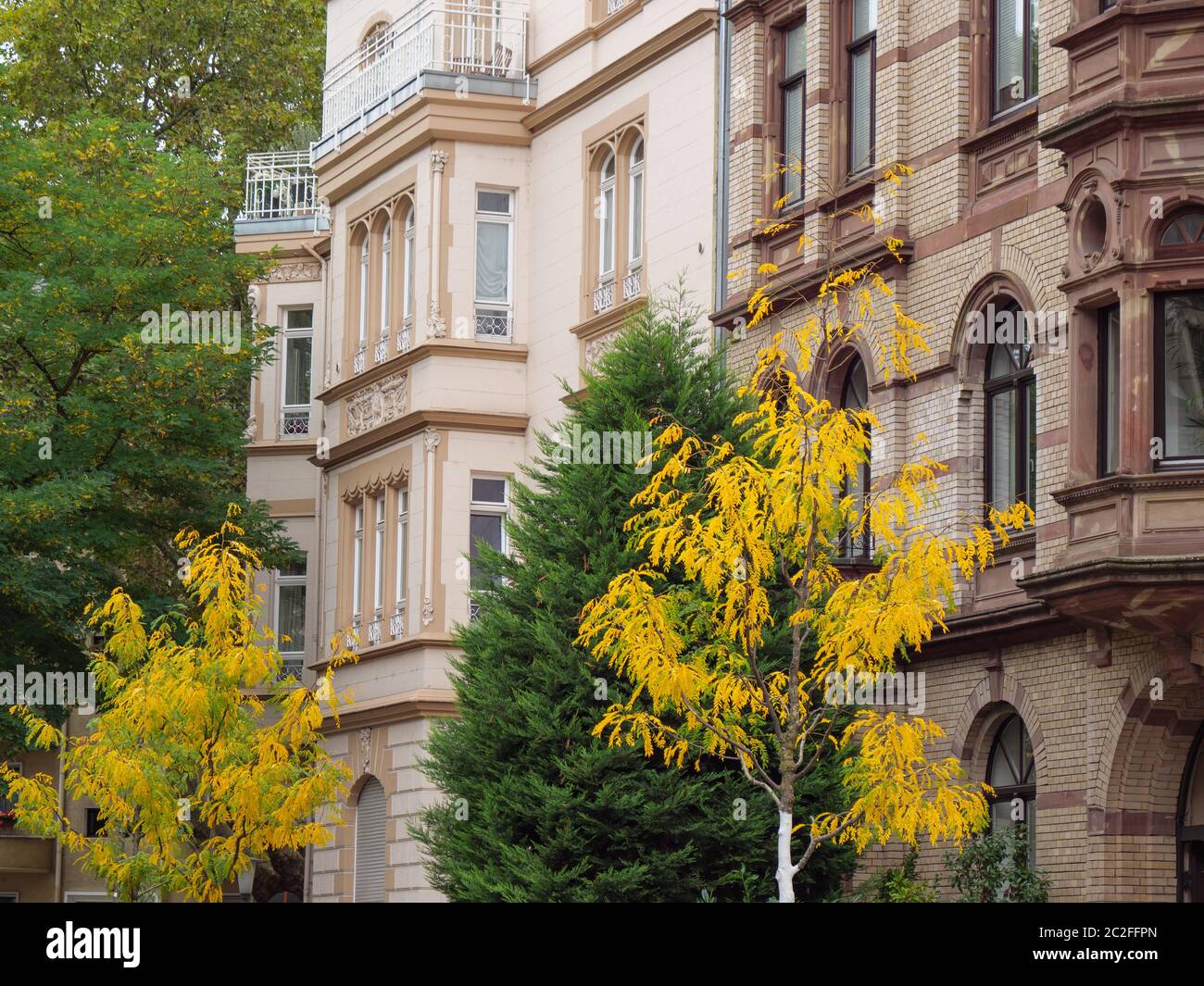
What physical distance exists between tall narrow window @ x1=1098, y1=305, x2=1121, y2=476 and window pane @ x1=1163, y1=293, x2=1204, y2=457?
462 mm

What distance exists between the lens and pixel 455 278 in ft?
111

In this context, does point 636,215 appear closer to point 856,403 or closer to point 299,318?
point 856,403

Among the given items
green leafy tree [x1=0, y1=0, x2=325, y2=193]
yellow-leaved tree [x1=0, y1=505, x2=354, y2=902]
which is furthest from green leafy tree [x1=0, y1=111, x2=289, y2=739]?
green leafy tree [x1=0, y1=0, x2=325, y2=193]

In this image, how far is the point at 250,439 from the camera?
133 ft

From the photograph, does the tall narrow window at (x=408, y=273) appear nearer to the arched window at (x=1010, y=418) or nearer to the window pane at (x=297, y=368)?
the window pane at (x=297, y=368)

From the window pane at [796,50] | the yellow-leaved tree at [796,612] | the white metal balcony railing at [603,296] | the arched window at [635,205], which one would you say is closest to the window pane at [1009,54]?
the window pane at [796,50]

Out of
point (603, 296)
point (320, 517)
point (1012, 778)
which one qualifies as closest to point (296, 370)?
point (320, 517)

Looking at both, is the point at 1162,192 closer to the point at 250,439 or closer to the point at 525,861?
the point at 525,861

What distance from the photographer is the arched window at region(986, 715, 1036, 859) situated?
2266 centimetres

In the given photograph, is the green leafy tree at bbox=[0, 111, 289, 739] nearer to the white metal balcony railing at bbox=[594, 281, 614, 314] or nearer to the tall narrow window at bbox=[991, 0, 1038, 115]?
the white metal balcony railing at bbox=[594, 281, 614, 314]

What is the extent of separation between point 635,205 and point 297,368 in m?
13.6

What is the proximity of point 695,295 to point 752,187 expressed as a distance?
1576 millimetres
